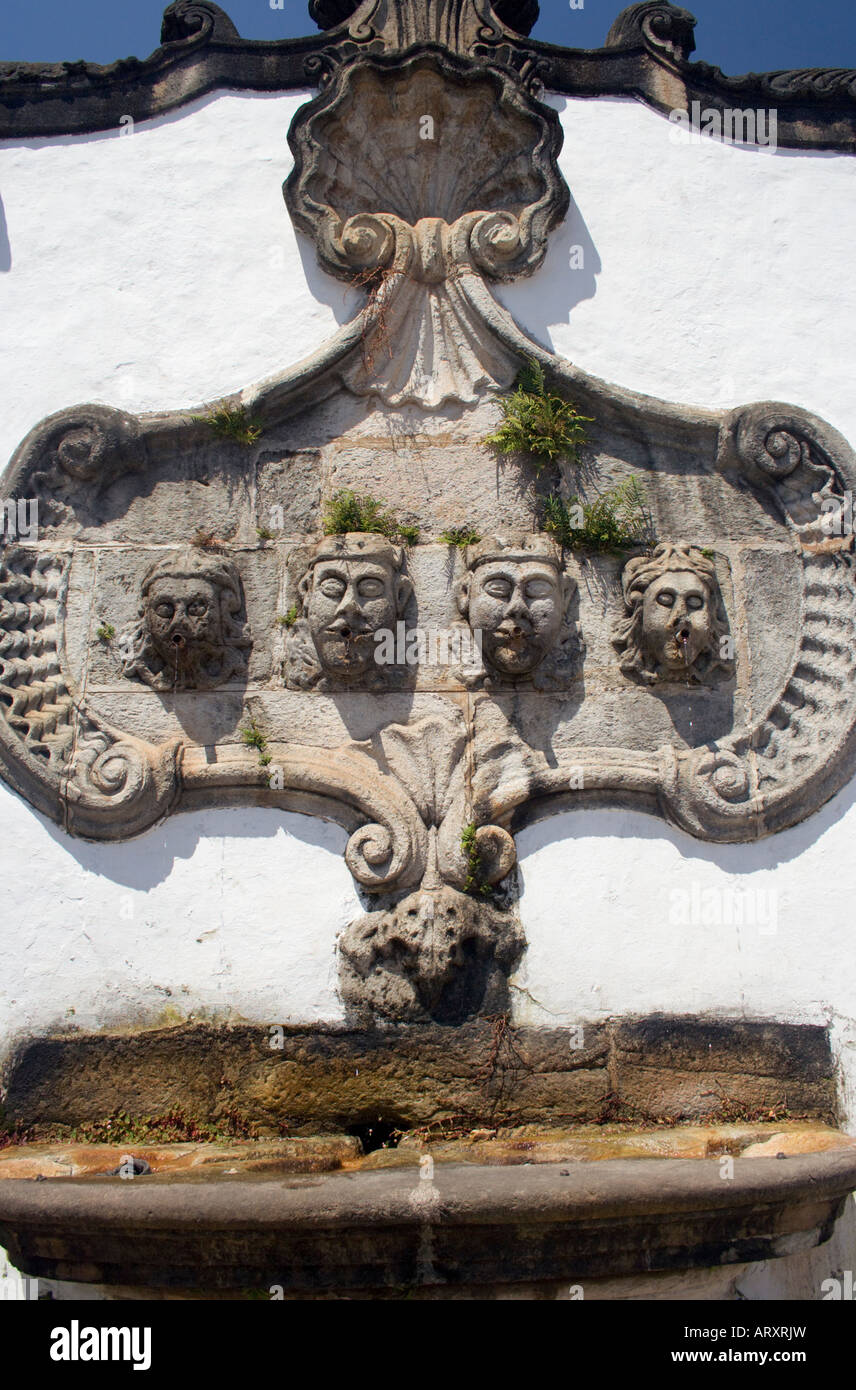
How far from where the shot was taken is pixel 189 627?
412cm

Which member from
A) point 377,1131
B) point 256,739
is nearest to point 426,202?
point 256,739

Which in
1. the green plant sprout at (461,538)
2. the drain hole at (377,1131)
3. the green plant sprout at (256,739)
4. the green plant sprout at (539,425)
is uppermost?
the green plant sprout at (539,425)

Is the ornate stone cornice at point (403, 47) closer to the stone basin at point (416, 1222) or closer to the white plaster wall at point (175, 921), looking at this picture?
the white plaster wall at point (175, 921)

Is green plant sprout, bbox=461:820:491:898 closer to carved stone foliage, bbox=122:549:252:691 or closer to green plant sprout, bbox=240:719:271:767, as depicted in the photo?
green plant sprout, bbox=240:719:271:767

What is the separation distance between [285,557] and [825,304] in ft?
8.39

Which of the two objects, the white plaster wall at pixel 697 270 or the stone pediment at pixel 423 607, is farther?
the white plaster wall at pixel 697 270

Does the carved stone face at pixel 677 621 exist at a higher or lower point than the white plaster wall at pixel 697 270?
lower

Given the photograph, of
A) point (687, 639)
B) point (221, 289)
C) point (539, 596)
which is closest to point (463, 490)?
point (539, 596)

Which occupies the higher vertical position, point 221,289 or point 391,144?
point 391,144

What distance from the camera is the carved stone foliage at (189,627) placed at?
13.6ft

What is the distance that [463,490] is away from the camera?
446 centimetres

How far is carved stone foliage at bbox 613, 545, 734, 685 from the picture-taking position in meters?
4.12

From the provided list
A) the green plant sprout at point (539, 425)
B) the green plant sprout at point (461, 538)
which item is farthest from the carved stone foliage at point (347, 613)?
the green plant sprout at point (539, 425)
